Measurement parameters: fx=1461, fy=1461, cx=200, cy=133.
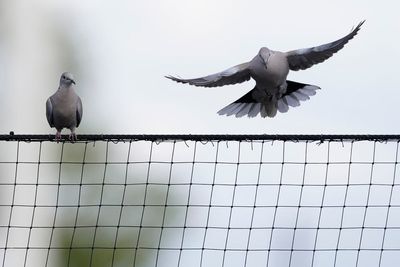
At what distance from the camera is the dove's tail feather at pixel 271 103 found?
929 cm

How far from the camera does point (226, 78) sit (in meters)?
9.03

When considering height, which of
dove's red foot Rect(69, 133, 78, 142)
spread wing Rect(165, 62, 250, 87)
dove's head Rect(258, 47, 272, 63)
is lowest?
dove's red foot Rect(69, 133, 78, 142)

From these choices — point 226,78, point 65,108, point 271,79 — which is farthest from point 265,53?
point 65,108

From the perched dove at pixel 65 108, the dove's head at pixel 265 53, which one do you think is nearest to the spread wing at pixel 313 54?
the dove's head at pixel 265 53

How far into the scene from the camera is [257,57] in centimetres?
902

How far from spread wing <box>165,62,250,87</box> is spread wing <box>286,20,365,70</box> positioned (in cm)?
29

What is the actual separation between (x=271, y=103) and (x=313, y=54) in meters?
0.42

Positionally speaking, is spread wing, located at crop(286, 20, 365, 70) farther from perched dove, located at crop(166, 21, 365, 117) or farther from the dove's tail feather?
the dove's tail feather

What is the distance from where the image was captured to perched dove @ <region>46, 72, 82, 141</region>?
28.3 feet

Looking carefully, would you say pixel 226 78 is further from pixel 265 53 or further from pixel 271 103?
pixel 271 103

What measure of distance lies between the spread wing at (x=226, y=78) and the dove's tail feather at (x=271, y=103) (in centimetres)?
20

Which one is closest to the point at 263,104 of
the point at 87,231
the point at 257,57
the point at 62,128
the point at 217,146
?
the point at 257,57

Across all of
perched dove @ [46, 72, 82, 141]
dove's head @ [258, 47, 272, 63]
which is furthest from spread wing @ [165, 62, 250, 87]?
perched dove @ [46, 72, 82, 141]

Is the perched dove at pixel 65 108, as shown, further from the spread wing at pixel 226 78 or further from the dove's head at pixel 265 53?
the dove's head at pixel 265 53
